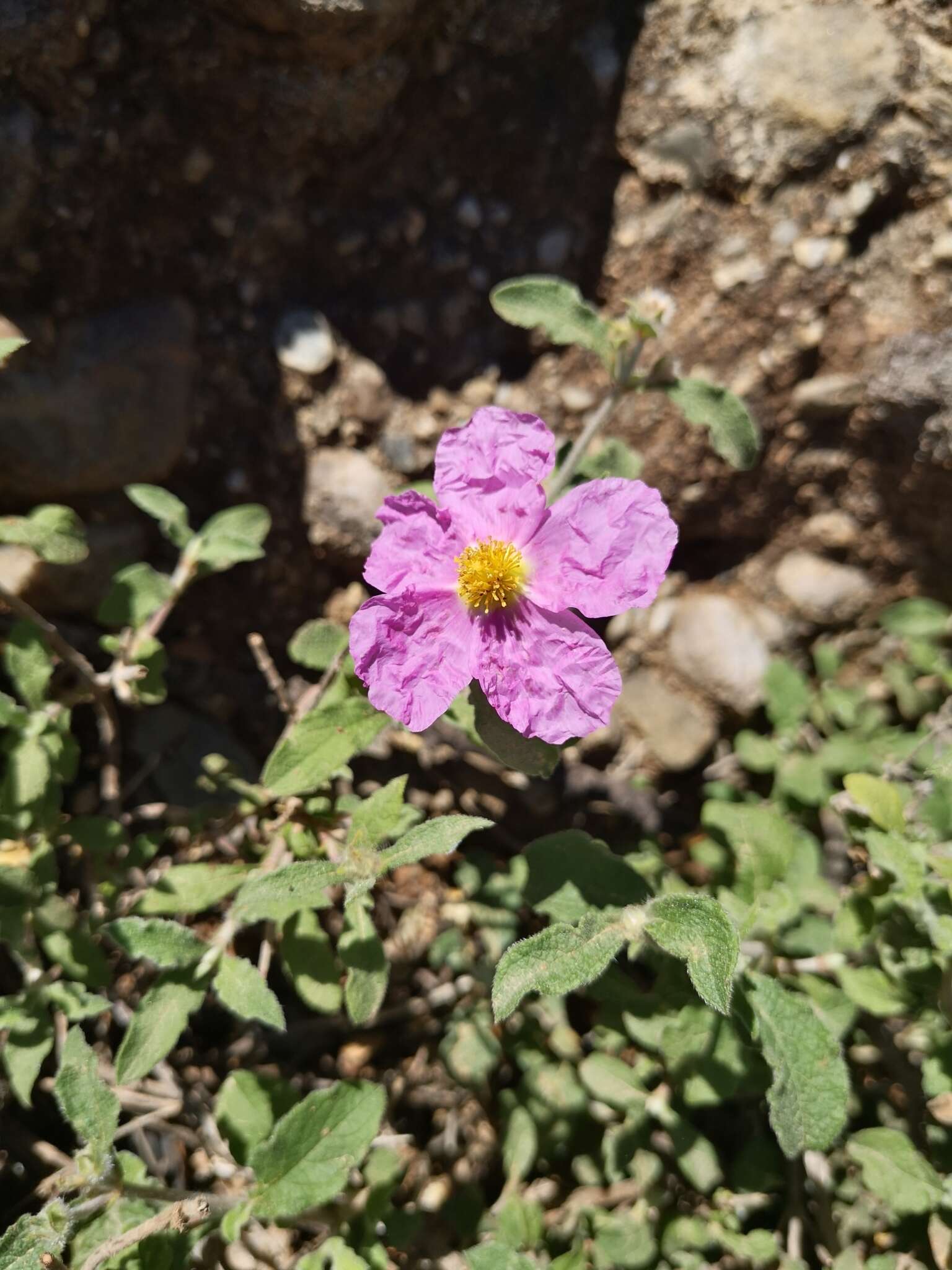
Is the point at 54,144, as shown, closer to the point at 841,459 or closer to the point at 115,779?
the point at 115,779

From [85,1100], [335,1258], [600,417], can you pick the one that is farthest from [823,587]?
[85,1100]

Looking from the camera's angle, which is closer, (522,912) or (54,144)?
(54,144)

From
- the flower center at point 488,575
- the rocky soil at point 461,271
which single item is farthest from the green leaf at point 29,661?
the flower center at point 488,575

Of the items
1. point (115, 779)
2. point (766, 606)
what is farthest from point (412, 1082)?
point (766, 606)

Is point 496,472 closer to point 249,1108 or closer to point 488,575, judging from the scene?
point 488,575

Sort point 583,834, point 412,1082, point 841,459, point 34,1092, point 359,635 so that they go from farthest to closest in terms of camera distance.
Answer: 1. point 841,459
2. point 412,1082
3. point 34,1092
4. point 583,834
5. point 359,635

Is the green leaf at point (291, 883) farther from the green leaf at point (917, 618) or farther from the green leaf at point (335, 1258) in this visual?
the green leaf at point (917, 618)
